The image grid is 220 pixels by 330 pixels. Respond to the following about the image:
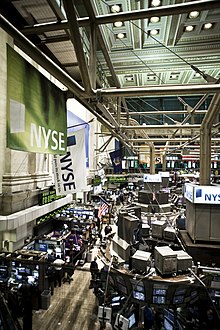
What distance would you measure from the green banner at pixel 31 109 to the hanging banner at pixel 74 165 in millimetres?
1356

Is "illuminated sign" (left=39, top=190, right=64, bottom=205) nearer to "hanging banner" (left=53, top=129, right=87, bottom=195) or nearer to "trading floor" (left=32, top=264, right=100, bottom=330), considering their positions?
"hanging banner" (left=53, top=129, right=87, bottom=195)

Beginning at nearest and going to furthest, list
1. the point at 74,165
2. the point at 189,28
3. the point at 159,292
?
the point at 159,292 < the point at 74,165 < the point at 189,28

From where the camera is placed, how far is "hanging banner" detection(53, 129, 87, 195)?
589 centimetres

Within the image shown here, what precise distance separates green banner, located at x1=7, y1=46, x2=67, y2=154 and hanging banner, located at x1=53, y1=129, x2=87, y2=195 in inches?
53.4

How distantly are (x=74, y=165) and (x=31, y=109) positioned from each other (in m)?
2.58

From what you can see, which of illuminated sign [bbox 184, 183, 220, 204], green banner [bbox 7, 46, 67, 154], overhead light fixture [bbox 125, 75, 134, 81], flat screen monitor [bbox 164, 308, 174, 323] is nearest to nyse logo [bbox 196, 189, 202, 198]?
illuminated sign [bbox 184, 183, 220, 204]

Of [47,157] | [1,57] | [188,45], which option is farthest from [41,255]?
[188,45]

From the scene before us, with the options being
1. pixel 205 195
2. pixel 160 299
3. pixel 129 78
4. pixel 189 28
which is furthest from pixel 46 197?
pixel 189 28

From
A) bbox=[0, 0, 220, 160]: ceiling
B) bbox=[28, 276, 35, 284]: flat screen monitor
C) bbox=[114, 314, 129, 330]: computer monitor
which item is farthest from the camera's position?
bbox=[28, 276, 35, 284]: flat screen monitor

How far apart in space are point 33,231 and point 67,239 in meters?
2.12

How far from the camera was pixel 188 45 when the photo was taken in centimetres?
681

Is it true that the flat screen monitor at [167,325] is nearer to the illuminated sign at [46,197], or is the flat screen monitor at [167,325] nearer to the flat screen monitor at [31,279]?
the flat screen monitor at [31,279]

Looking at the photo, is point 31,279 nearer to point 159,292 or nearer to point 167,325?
point 159,292

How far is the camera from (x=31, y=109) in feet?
11.6
